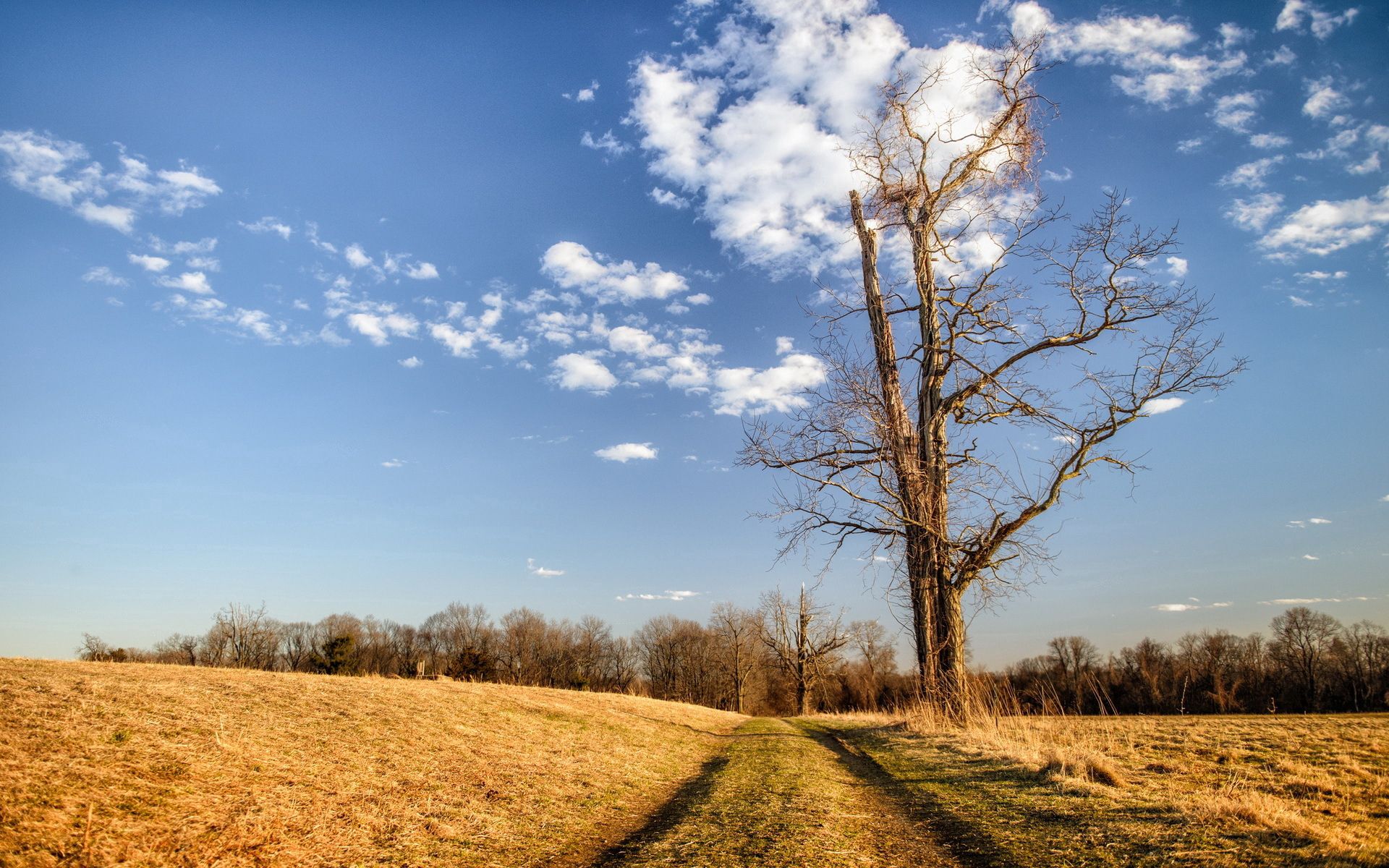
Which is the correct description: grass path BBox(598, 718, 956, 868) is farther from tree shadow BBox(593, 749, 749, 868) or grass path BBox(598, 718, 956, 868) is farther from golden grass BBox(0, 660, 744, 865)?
golden grass BBox(0, 660, 744, 865)

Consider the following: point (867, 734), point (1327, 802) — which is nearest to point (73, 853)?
A: point (1327, 802)

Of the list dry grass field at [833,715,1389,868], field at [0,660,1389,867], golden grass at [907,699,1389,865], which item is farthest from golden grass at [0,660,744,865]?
golden grass at [907,699,1389,865]

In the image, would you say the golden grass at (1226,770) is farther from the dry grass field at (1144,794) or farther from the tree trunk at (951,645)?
the tree trunk at (951,645)

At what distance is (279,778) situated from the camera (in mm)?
5531

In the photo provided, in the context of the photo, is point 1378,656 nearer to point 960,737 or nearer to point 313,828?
point 960,737

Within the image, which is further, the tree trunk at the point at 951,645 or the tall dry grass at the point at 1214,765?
the tree trunk at the point at 951,645

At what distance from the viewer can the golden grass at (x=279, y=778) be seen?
4047 mm

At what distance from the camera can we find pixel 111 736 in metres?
5.26

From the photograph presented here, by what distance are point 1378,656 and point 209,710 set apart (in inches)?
2847

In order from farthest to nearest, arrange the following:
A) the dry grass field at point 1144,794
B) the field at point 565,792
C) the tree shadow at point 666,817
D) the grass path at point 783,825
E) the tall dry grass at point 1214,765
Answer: the tree shadow at point 666,817
the grass path at point 783,825
the tall dry grass at point 1214,765
the field at point 565,792
the dry grass field at point 1144,794

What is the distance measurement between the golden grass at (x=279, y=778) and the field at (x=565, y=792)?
25mm

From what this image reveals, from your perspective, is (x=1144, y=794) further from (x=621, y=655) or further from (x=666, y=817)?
(x=621, y=655)

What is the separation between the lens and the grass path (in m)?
4.48

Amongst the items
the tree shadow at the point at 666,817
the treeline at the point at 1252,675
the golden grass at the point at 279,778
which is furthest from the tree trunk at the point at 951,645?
the treeline at the point at 1252,675
